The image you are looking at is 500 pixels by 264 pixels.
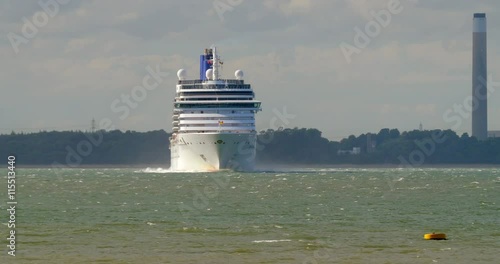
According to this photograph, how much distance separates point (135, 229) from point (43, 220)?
8.42 meters

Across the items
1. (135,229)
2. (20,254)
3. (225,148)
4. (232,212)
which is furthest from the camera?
(225,148)

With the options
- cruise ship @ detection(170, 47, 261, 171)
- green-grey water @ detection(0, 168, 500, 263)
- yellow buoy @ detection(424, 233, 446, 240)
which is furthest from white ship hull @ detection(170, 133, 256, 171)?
yellow buoy @ detection(424, 233, 446, 240)

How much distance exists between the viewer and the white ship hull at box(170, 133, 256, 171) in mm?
156250

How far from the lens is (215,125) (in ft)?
520

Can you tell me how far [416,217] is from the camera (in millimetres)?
71625

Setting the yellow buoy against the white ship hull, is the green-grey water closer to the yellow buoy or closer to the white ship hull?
the yellow buoy

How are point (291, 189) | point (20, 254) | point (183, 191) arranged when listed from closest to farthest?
point (20, 254) < point (183, 191) < point (291, 189)

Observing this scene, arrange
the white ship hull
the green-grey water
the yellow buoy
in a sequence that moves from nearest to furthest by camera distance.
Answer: the green-grey water, the yellow buoy, the white ship hull

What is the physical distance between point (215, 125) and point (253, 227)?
313 feet

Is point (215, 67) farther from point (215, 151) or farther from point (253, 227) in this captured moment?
point (253, 227)

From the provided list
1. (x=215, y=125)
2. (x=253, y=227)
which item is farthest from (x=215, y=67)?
(x=253, y=227)

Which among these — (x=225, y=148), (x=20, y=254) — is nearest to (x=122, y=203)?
(x=20, y=254)

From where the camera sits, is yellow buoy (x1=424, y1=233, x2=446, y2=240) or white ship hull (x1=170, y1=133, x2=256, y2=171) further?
white ship hull (x1=170, y1=133, x2=256, y2=171)

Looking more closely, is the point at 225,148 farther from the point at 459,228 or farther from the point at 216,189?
the point at 459,228
